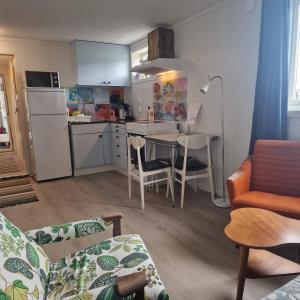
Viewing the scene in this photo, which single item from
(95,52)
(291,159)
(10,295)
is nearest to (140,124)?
(95,52)

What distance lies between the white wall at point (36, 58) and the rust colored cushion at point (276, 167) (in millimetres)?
3640

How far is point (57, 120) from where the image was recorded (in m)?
4.26

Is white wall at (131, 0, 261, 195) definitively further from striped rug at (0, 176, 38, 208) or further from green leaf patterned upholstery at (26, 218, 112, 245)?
striped rug at (0, 176, 38, 208)

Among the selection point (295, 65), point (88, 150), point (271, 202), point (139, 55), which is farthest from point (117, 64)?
point (271, 202)

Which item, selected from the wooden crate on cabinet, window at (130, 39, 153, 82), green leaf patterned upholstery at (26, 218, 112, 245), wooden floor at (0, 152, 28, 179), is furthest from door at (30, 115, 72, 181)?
green leaf patterned upholstery at (26, 218, 112, 245)

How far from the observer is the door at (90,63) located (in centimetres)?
449

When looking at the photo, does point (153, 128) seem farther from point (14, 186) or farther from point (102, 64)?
point (14, 186)

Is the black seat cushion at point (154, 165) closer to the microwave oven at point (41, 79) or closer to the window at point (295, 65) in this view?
the window at point (295, 65)

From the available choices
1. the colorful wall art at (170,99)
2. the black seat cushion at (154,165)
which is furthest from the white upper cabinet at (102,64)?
the black seat cushion at (154,165)

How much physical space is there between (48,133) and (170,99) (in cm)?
206

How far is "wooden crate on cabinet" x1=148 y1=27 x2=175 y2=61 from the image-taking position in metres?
3.71

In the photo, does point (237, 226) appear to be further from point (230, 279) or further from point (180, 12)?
point (180, 12)

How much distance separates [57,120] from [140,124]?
148 centimetres

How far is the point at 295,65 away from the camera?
244cm
